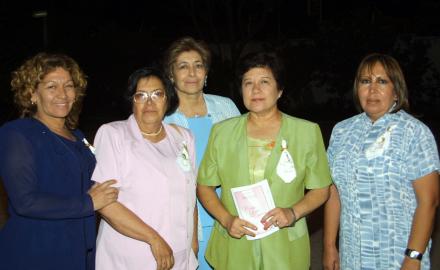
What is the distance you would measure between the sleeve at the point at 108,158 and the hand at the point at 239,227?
785mm

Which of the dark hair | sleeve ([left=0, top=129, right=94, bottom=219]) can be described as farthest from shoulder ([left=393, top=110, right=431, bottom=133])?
sleeve ([left=0, top=129, right=94, bottom=219])

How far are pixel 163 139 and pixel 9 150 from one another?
99 cm

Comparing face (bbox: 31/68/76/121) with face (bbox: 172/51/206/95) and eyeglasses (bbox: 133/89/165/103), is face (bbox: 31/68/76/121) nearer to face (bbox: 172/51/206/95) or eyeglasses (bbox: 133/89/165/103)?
eyeglasses (bbox: 133/89/165/103)

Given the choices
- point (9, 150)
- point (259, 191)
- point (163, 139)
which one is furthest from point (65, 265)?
point (259, 191)

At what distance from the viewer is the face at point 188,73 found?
4148mm

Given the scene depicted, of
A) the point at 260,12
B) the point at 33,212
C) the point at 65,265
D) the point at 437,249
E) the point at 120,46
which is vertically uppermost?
the point at 260,12

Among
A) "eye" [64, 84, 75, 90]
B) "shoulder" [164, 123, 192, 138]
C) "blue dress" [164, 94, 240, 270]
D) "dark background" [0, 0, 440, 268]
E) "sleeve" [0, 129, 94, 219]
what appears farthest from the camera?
"dark background" [0, 0, 440, 268]

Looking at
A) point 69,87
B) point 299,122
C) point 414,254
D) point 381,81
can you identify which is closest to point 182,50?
point 69,87

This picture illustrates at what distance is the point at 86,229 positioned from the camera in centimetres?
346

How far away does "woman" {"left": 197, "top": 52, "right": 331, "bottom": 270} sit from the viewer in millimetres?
3369

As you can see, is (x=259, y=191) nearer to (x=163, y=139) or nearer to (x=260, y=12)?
(x=163, y=139)

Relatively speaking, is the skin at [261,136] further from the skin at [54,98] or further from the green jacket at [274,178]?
the skin at [54,98]

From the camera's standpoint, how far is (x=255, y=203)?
3.35 m

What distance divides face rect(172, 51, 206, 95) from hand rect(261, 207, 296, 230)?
1339 millimetres
